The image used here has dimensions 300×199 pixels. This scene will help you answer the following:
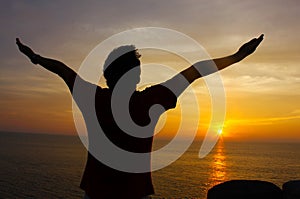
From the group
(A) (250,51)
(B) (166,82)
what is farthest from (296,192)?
(B) (166,82)

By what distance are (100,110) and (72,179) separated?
216ft

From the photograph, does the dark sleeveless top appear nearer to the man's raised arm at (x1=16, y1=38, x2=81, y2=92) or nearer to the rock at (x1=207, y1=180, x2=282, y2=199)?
the man's raised arm at (x1=16, y1=38, x2=81, y2=92)

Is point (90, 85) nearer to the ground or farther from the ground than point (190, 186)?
farther from the ground

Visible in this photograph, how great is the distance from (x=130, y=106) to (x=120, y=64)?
14.8 inches

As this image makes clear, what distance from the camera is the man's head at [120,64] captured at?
3045 mm

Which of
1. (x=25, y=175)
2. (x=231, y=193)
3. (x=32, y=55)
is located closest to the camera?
(x=32, y=55)

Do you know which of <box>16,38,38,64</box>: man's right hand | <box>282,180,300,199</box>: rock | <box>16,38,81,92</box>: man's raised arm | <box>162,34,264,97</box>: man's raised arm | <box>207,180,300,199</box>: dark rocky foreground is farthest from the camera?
<box>207,180,300,199</box>: dark rocky foreground

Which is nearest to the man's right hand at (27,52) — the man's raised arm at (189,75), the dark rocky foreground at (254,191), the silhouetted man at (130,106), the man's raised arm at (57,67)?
the man's raised arm at (57,67)

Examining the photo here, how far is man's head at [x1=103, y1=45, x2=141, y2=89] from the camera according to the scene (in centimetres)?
304

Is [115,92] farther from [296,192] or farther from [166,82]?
[296,192]

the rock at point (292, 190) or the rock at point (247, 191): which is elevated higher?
the rock at point (292, 190)

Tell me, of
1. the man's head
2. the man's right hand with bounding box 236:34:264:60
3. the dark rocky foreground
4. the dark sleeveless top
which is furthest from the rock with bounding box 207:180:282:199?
the man's head

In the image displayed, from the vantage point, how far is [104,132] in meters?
3.15

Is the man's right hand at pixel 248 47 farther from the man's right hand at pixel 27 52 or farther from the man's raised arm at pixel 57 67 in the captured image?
the man's right hand at pixel 27 52
